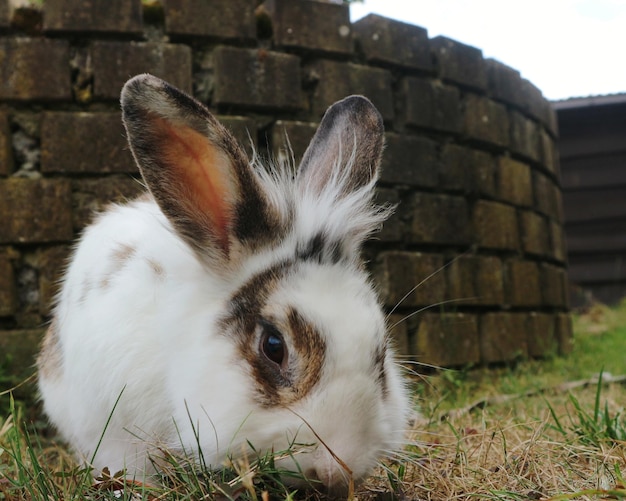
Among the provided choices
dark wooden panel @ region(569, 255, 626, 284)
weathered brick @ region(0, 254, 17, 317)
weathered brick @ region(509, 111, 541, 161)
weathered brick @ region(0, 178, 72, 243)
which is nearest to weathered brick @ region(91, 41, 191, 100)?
weathered brick @ region(0, 178, 72, 243)

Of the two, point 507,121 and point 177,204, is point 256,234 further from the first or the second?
point 507,121

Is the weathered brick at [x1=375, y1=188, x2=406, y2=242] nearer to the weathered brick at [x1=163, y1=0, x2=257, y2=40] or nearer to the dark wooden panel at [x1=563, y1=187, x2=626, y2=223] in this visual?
the weathered brick at [x1=163, y1=0, x2=257, y2=40]

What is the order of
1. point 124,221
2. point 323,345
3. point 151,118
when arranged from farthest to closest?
point 124,221 → point 151,118 → point 323,345

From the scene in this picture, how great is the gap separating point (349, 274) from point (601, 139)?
10.0m

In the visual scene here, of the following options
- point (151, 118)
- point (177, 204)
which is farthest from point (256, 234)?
point (151, 118)

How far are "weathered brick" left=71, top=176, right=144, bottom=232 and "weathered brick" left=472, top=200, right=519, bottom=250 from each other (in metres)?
2.51

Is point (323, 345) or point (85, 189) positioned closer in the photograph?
point (323, 345)

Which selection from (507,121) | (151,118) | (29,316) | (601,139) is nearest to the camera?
(151,118)

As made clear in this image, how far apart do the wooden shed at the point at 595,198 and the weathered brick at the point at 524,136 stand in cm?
514

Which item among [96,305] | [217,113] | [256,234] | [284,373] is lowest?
[284,373]

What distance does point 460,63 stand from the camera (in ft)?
16.9

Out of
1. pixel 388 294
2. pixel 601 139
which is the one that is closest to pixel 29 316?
pixel 388 294

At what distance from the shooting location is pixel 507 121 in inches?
221

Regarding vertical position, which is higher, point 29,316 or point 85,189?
point 85,189
